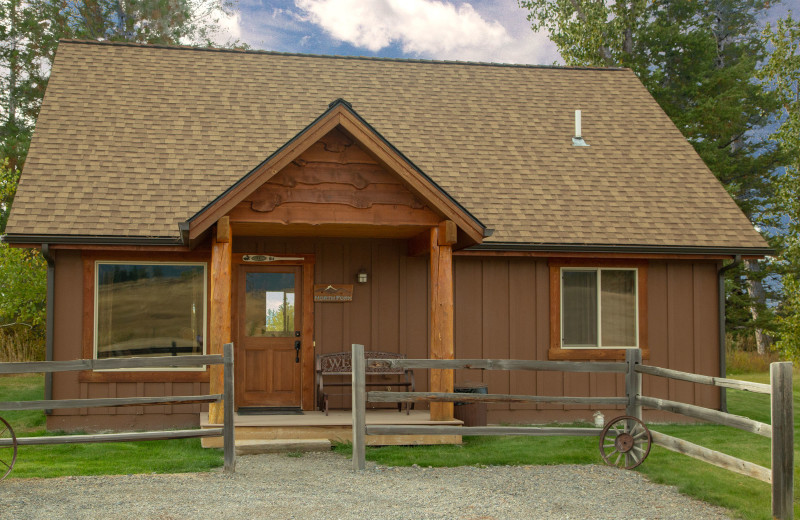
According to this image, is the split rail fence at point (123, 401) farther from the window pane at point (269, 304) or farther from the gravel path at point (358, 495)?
the window pane at point (269, 304)

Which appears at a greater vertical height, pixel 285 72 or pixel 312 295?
pixel 285 72

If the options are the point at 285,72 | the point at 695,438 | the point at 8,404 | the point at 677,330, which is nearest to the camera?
the point at 8,404

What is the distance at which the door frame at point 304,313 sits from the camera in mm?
12070

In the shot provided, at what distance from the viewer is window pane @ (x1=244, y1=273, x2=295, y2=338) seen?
480 inches

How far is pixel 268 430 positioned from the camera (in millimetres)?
9820

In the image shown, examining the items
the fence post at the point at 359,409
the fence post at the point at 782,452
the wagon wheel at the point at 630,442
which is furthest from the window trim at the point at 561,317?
the fence post at the point at 782,452

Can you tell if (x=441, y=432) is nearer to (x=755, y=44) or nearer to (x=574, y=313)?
(x=574, y=313)

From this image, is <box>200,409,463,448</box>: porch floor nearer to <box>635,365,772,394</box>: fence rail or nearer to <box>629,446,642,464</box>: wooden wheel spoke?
<box>629,446,642,464</box>: wooden wheel spoke

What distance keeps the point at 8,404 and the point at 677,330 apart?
9647 mm

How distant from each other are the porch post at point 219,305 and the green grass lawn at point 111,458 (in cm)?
62

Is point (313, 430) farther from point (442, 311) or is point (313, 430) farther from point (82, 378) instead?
point (82, 378)

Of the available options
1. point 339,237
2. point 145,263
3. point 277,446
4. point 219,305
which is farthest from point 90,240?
point 277,446

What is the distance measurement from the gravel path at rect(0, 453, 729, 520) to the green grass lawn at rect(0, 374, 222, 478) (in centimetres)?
38

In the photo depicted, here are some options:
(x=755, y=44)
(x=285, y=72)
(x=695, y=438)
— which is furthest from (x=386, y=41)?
(x=695, y=438)
